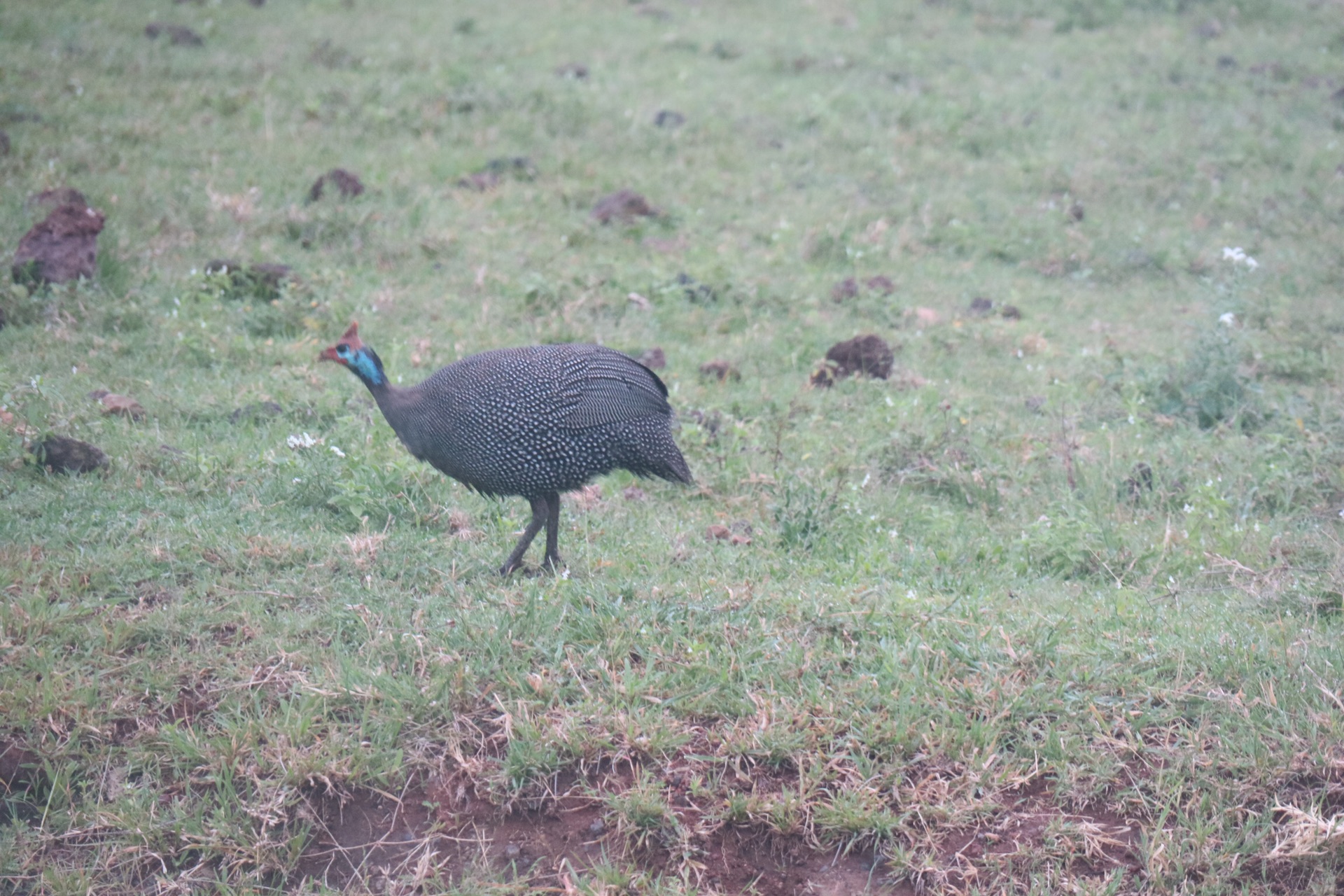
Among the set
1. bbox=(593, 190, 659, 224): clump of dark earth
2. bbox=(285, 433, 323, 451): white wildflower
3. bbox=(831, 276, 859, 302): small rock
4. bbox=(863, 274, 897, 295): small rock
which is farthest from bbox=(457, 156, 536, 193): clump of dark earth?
bbox=(285, 433, 323, 451): white wildflower

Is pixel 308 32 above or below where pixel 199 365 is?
above

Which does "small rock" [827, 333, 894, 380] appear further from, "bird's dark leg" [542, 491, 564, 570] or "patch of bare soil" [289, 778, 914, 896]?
"patch of bare soil" [289, 778, 914, 896]

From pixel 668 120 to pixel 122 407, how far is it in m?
6.40

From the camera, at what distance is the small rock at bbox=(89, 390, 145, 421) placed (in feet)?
18.0

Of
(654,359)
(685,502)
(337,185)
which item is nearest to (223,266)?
(337,185)

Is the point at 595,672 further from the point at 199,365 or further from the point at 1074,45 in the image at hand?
the point at 1074,45

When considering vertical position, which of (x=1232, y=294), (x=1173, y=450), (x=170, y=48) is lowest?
(x=1173, y=450)

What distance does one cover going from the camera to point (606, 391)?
4578mm

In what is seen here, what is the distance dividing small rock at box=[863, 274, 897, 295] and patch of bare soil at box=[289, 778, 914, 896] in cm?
536

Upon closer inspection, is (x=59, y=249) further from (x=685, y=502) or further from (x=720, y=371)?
(x=685, y=502)

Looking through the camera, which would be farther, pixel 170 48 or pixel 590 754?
pixel 170 48

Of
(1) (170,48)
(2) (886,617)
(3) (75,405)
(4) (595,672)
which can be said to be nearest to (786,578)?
(2) (886,617)

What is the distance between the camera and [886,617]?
4.06 m

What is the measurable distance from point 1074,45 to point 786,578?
11173 millimetres
